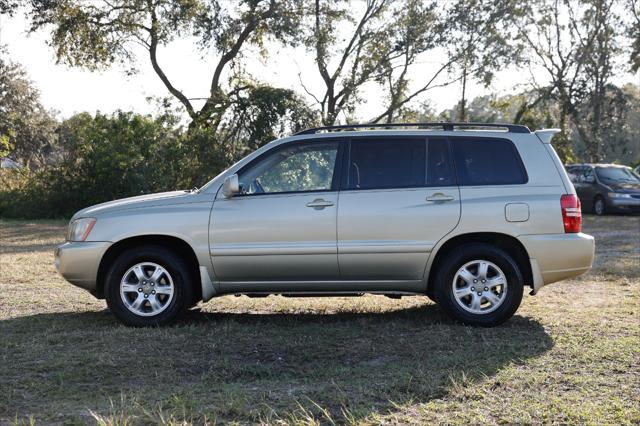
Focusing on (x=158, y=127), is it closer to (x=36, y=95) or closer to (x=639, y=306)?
(x=639, y=306)

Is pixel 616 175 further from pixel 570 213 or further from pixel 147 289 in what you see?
pixel 147 289

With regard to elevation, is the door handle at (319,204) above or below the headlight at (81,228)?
above

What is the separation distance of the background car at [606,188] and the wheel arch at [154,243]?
18667mm

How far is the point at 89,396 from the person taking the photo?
4.98 meters

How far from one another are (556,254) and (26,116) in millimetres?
45506

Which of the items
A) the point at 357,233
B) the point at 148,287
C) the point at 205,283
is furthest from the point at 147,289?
the point at 357,233

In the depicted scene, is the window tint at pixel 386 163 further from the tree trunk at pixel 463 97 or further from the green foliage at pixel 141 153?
the tree trunk at pixel 463 97

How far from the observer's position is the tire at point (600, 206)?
2373 centimetres

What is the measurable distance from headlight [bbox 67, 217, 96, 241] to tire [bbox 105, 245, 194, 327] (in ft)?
1.24

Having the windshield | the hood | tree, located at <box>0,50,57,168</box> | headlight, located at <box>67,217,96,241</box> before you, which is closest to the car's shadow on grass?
headlight, located at <box>67,217,96,241</box>

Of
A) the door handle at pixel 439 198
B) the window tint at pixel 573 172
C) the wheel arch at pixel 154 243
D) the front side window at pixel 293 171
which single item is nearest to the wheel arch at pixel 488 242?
the door handle at pixel 439 198

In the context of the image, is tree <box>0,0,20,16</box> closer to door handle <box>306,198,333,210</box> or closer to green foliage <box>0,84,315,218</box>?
green foliage <box>0,84,315,218</box>

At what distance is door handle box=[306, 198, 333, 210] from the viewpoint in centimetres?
717

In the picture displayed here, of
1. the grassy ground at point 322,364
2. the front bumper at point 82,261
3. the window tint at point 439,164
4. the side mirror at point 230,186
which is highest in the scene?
the window tint at point 439,164
